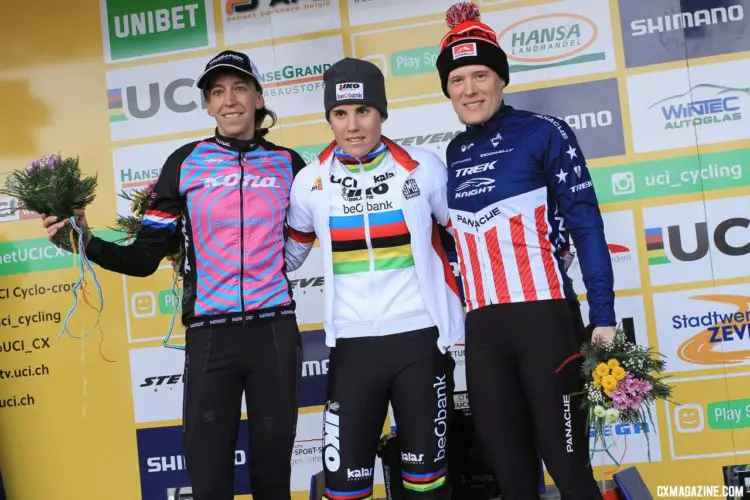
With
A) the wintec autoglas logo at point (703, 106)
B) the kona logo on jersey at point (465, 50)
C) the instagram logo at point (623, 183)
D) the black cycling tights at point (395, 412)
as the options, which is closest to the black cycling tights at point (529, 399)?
the black cycling tights at point (395, 412)

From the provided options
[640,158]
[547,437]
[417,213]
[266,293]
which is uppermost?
[640,158]

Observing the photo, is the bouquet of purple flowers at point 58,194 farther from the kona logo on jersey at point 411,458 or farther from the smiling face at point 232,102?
the kona logo on jersey at point 411,458

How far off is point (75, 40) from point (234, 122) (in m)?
2.17

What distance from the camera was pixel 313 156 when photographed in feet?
13.6

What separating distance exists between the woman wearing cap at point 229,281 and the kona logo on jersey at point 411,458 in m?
0.44

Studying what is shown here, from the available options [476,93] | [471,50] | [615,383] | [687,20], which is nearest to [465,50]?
[471,50]

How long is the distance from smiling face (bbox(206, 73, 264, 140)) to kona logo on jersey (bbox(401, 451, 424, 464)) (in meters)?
1.29

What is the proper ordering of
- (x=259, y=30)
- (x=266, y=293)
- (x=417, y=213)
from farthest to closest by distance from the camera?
(x=259, y=30) → (x=266, y=293) → (x=417, y=213)

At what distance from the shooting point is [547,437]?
225 centimetres

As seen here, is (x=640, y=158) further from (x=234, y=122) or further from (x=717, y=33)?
(x=234, y=122)

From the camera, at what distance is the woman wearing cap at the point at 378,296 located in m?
2.35

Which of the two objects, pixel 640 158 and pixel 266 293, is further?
pixel 640 158

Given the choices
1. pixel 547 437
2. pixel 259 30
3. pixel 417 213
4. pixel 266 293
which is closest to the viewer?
pixel 547 437

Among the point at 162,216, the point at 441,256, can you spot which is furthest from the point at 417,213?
the point at 162,216
